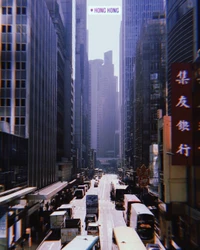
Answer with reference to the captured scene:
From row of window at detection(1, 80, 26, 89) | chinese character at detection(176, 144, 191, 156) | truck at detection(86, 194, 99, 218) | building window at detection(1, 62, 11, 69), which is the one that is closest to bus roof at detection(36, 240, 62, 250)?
chinese character at detection(176, 144, 191, 156)

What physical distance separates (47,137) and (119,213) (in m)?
16.7

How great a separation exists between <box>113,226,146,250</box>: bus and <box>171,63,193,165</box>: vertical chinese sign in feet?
25.6

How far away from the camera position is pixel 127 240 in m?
22.3

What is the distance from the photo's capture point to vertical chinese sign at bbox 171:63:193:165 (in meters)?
29.1

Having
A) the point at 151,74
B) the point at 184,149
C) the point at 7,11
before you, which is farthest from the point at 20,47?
the point at 151,74

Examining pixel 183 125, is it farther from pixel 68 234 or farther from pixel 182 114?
pixel 68 234

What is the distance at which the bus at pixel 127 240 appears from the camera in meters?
21.0

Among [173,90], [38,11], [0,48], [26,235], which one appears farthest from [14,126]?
[173,90]

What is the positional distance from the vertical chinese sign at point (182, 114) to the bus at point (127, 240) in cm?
779

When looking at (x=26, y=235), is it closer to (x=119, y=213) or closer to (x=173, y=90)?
(x=173, y=90)

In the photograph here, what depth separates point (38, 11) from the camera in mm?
51594

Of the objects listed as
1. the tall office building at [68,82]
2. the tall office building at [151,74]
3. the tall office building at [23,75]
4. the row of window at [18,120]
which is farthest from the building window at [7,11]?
the tall office building at [68,82]

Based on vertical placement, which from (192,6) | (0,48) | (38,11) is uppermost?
(192,6)

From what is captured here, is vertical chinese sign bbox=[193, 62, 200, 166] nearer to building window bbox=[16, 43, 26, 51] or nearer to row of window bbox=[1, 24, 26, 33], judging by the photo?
building window bbox=[16, 43, 26, 51]
